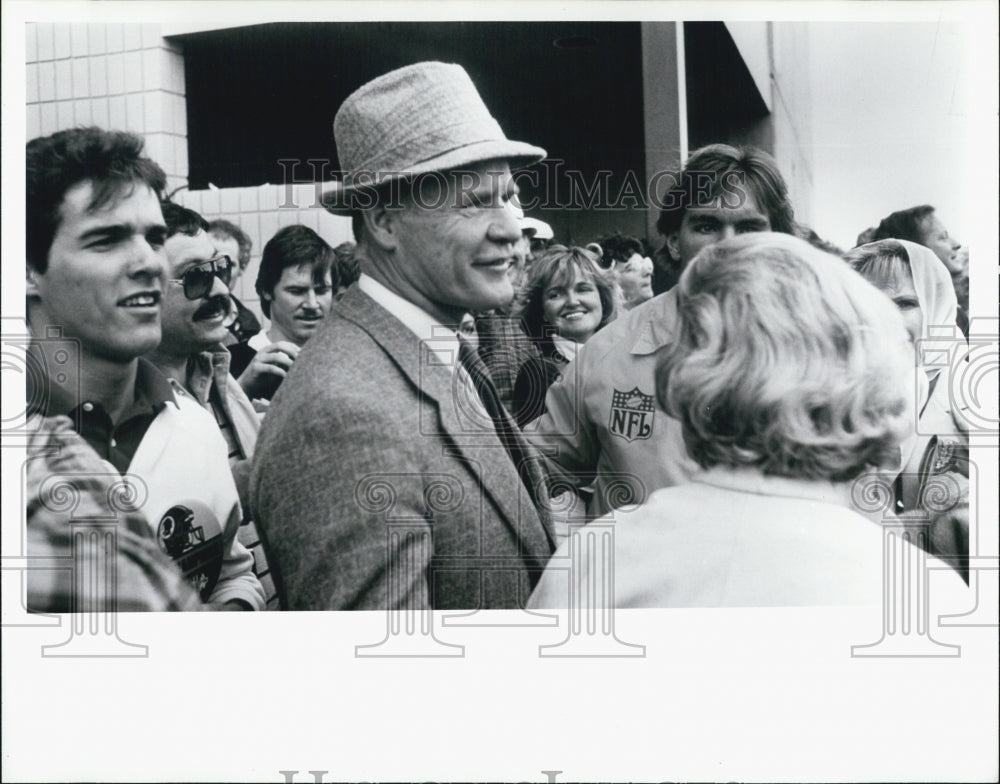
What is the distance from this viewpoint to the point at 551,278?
468cm

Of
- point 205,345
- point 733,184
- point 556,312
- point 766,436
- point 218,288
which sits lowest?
point 766,436

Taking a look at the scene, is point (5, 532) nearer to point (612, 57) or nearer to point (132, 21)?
point (132, 21)

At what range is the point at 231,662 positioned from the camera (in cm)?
A: 462

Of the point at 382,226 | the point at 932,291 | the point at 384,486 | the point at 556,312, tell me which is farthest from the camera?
the point at 932,291

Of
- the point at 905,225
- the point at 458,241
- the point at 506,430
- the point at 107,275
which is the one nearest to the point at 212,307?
the point at 107,275

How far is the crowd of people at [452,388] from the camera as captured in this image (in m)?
4.48

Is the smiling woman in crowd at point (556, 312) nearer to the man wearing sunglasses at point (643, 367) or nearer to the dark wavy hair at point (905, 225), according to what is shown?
the man wearing sunglasses at point (643, 367)

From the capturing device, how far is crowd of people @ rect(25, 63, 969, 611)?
4.48 meters

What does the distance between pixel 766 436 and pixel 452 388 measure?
118 centimetres

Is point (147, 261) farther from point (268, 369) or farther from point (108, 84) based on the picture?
point (108, 84)

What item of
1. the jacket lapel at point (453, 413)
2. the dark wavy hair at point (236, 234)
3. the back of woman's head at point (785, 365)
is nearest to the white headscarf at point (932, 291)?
the back of woman's head at point (785, 365)

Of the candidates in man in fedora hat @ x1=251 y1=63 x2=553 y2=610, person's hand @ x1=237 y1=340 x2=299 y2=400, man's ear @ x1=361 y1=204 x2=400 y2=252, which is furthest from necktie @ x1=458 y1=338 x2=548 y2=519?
person's hand @ x1=237 y1=340 x2=299 y2=400

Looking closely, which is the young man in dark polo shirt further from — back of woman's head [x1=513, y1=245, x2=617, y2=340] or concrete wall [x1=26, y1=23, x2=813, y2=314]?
back of woman's head [x1=513, y1=245, x2=617, y2=340]

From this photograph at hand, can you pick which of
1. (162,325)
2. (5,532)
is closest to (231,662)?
(5,532)
